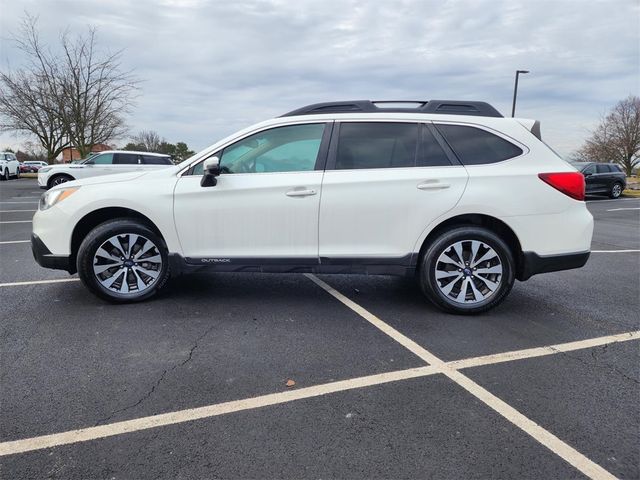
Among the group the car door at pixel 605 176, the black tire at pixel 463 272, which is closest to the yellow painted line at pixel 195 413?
the black tire at pixel 463 272

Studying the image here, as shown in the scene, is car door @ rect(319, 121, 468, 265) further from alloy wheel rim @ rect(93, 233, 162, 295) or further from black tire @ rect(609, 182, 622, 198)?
black tire @ rect(609, 182, 622, 198)

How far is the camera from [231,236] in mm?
4242

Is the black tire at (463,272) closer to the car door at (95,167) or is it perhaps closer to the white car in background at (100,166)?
the white car in background at (100,166)

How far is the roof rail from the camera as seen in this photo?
4375 millimetres

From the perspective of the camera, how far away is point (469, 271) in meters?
4.18

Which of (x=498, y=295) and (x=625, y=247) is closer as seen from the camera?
(x=498, y=295)

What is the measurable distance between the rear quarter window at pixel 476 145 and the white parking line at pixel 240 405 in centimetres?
172

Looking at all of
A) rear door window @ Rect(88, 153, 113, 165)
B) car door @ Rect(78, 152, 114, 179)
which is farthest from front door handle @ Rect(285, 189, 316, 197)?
rear door window @ Rect(88, 153, 113, 165)

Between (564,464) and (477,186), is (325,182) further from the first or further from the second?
(564,464)

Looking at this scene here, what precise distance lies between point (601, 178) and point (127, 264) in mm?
20370

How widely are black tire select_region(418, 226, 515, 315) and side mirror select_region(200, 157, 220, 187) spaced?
6.69ft

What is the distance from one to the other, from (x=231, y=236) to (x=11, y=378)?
1971 mm

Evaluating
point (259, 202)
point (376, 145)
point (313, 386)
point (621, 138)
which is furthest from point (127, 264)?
point (621, 138)

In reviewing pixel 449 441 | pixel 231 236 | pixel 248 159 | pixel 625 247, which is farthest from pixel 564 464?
pixel 625 247
